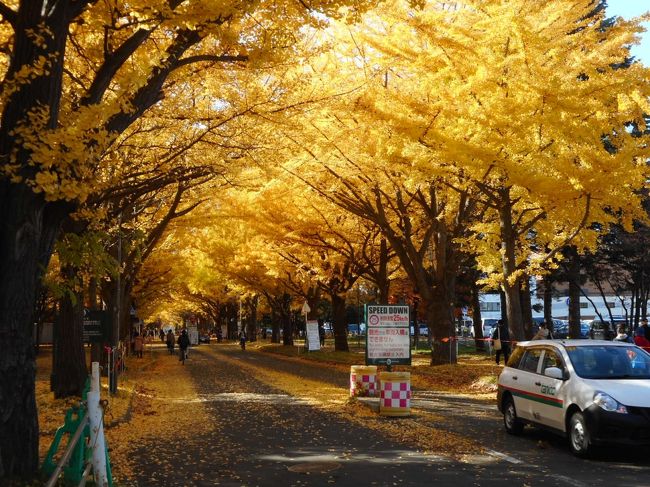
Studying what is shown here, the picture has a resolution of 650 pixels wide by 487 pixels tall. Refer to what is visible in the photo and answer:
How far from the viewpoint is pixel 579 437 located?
362 inches

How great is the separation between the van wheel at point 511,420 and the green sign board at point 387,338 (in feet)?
15.9

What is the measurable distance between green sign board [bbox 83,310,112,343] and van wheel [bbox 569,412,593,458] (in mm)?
10011

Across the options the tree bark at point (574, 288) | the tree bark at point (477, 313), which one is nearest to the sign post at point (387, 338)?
the tree bark at point (574, 288)

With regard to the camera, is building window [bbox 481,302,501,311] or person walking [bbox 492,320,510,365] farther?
building window [bbox 481,302,501,311]

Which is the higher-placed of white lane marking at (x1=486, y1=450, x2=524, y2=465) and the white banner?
the white banner

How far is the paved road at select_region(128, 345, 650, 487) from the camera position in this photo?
25.7ft

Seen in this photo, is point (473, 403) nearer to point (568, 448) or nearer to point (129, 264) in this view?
point (568, 448)

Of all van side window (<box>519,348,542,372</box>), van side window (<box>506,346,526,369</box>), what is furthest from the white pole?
van side window (<box>506,346,526,369</box>)

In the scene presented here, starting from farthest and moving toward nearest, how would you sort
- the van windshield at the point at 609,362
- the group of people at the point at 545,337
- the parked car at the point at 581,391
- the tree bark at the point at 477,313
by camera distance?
the tree bark at the point at 477,313 → the group of people at the point at 545,337 → the van windshield at the point at 609,362 → the parked car at the point at 581,391

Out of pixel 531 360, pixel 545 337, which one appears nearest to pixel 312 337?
pixel 545 337

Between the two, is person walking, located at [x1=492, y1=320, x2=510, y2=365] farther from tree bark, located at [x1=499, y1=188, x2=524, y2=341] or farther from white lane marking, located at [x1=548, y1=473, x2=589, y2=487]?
white lane marking, located at [x1=548, y1=473, x2=589, y2=487]

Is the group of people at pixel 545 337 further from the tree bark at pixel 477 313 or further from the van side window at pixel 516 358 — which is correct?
the tree bark at pixel 477 313

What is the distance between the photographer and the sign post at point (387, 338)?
1622 cm

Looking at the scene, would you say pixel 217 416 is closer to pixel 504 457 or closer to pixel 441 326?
pixel 504 457
